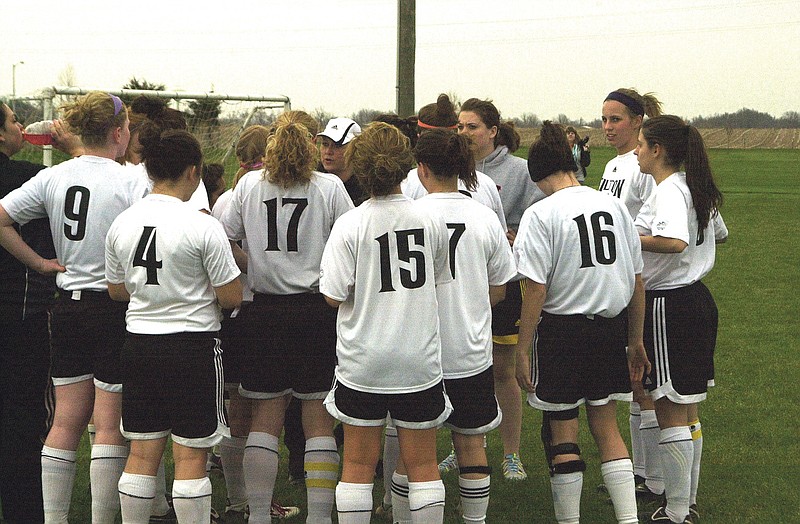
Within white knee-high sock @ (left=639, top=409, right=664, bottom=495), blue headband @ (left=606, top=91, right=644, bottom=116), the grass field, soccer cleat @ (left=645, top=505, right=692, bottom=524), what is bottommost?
the grass field

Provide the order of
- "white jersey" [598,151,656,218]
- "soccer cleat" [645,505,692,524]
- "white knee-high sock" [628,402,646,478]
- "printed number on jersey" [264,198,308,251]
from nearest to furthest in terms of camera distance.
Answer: "printed number on jersey" [264,198,308,251] < "soccer cleat" [645,505,692,524] < "white jersey" [598,151,656,218] < "white knee-high sock" [628,402,646,478]

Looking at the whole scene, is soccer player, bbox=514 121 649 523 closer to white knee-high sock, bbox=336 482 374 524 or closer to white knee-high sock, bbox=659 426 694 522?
white knee-high sock, bbox=659 426 694 522

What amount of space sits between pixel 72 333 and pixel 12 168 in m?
0.93

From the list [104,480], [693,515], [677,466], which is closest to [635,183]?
[677,466]

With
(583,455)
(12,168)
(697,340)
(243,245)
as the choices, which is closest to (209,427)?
(243,245)

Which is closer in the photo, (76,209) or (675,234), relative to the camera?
(76,209)

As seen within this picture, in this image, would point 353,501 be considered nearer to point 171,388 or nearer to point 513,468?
point 171,388

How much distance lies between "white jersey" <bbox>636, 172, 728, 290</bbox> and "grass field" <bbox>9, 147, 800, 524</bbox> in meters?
1.35

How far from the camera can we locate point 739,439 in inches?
256

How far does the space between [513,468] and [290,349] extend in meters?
1.99

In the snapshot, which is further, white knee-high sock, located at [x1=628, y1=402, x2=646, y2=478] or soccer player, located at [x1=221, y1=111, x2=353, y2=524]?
white knee-high sock, located at [x1=628, y1=402, x2=646, y2=478]

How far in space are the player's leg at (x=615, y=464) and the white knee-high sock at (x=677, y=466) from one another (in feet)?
1.44

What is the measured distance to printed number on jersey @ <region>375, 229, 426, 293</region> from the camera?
3881 millimetres

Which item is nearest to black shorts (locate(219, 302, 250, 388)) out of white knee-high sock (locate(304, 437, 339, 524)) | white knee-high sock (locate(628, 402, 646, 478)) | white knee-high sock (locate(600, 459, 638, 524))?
white knee-high sock (locate(304, 437, 339, 524))
